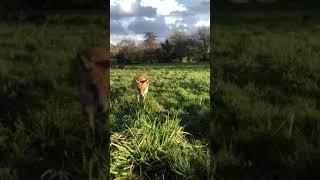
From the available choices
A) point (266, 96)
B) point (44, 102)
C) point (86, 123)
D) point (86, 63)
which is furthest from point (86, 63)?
point (266, 96)

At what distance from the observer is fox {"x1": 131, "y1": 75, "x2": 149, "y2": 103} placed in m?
7.42

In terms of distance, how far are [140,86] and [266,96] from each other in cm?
175

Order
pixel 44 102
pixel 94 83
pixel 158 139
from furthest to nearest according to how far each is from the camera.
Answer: pixel 44 102 < pixel 94 83 < pixel 158 139

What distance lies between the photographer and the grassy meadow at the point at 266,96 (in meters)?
5.98

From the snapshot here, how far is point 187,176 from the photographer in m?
5.35

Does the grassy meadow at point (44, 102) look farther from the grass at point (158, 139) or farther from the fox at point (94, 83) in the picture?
the grass at point (158, 139)

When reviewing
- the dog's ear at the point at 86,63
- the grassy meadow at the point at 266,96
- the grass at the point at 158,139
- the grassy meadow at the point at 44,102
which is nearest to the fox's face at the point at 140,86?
the grass at the point at 158,139

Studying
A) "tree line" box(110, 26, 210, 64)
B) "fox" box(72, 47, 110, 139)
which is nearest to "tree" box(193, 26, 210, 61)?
"tree line" box(110, 26, 210, 64)

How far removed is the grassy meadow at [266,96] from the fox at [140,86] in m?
0.96

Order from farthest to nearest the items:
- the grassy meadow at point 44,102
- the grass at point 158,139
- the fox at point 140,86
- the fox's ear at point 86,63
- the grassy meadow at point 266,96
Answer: the fox at point 140,86, the fox's ear at point 86,63, the grassy meadow at point 266,96, the grassy meadow at point 44,102, the grass at point 158,139

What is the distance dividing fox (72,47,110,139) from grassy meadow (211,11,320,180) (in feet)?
4.31

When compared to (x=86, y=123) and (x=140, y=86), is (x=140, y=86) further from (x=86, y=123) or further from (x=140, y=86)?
(x=86, y=123)

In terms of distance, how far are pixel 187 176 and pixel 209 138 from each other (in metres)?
0.70

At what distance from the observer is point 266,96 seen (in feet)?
25.5
